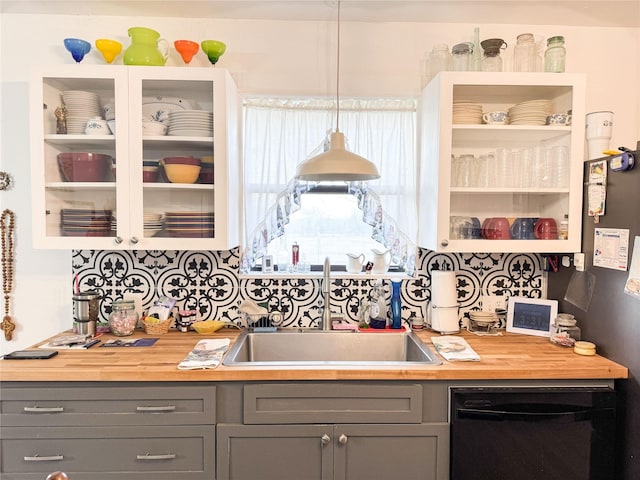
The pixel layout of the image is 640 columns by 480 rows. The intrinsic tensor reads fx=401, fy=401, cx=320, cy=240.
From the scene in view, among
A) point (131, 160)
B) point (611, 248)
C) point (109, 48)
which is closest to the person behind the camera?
point (611, 248)

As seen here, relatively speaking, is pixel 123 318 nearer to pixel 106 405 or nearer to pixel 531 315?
pixel 106 405

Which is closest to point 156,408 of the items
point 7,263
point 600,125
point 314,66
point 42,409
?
point 42,409

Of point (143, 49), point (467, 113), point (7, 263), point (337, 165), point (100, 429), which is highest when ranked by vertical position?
point (143, 49)

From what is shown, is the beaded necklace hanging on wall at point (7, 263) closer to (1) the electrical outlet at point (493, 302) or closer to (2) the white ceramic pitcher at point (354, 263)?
(2) the white ceramic pitcher at point (354, 263)

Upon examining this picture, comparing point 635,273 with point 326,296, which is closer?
point 635,273

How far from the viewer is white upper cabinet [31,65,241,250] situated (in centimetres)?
Result: 175

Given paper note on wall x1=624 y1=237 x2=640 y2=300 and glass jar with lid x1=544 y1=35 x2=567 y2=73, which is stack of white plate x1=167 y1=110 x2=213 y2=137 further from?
paper note on wall x1=624 y1=237 x2=640 y2=300

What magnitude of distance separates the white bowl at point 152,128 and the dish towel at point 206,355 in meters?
0.96

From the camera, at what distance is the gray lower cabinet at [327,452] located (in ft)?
4.87

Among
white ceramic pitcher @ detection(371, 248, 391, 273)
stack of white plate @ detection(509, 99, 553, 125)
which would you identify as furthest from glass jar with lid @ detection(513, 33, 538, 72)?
white ceramic pitcher @ detection(371, 248, 391, 273)

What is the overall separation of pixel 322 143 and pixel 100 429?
1584 millimetres

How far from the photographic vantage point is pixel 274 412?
4.89 feet

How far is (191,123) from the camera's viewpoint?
71.3 inches

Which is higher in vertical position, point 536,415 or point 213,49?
point 213,49
